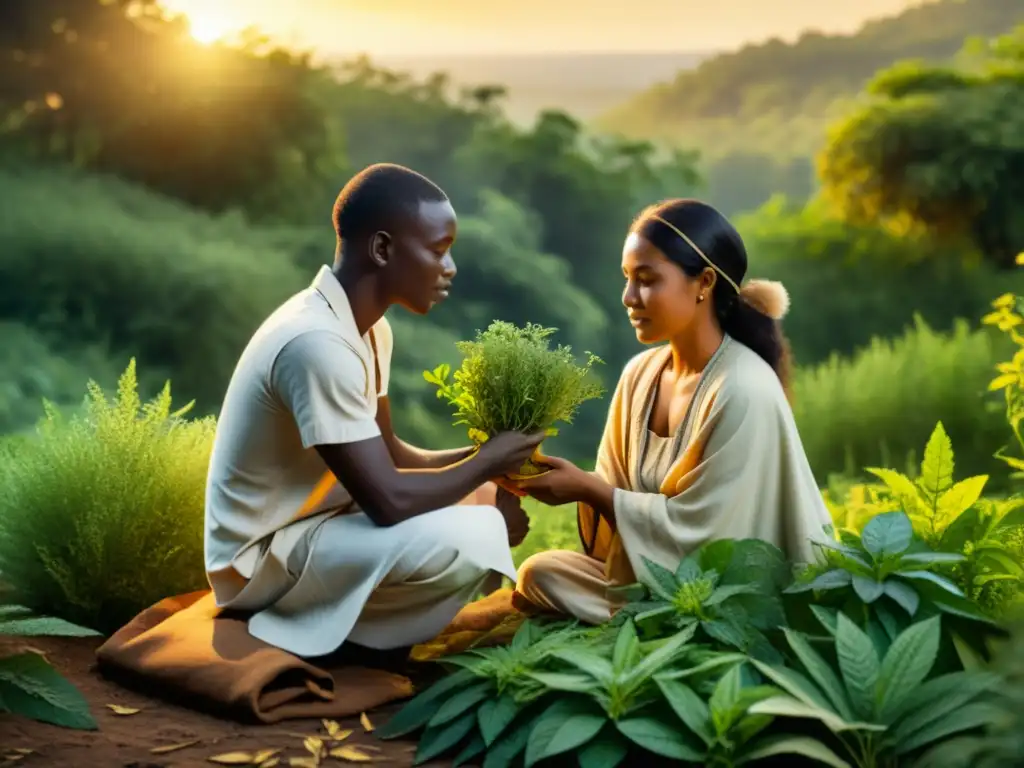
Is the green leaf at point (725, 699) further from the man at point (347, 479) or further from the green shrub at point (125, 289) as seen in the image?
the green shrub at point (125, 289)

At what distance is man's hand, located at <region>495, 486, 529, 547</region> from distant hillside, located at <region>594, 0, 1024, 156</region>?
873cm

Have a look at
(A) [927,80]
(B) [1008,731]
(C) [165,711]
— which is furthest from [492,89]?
(B) [1008,731]

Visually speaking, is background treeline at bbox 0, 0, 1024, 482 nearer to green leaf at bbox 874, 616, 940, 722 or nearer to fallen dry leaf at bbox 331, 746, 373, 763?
green leaf at bbox 874, 616, 940, 722

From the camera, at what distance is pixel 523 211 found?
1172 centimetres

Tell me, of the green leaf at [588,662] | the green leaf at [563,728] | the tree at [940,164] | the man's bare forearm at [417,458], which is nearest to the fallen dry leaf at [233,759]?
the green leaf at [563,728]

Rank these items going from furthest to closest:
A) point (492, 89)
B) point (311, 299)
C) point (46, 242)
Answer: point (492, 89) < point (46, 242) < point (311, 299)

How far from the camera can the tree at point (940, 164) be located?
1031 centimetres

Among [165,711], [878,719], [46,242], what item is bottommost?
[165,711]

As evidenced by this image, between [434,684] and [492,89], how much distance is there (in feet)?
28.8

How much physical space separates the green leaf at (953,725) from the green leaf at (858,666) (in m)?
0.12

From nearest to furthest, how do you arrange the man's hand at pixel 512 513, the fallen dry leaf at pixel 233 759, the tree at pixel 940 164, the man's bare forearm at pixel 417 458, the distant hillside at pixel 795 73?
the fallen dry leaf at pixel 233 759, the man's hand at pixel 512 513, the man's bare forearm at pixel 417 458, the tree at pixel 940 164, the distant hillside at pixel 795 73

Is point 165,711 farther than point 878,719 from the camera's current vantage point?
Yes

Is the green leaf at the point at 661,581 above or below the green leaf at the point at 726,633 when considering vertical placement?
above

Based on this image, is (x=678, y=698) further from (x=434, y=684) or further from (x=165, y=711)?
(x=165, y=711)
